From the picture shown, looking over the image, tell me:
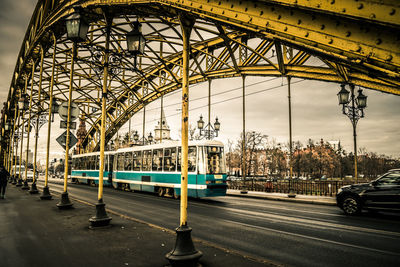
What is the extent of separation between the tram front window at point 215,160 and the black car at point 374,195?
243 inches

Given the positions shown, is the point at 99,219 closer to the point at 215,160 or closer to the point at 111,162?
the point at 215,160

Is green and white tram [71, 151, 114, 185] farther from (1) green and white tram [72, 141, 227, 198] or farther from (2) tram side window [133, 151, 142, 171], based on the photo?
(2) tram side window [133, 151, 142, 171]

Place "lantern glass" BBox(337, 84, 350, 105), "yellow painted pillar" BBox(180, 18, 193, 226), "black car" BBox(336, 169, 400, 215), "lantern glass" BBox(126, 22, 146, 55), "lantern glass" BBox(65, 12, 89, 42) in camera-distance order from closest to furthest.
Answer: "yellow painted pillar" BBox(180, 18, 193, 226) → "lantern glass" BBox(126, 22, 146, 55) → "lantern glass" BBox(65, 12, 89, 42) → "black car" BBox(336, 169, 400, 215) → "lantern glass" BBox(337, 84, 350, 105)

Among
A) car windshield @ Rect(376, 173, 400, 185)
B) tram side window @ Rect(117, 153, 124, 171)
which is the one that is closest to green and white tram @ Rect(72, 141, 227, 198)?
→ tram side window @ Rect(117, 153, 124, 171)

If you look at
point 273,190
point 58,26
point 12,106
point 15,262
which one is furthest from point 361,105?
point 12,106

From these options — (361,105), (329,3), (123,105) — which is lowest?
(329,3)

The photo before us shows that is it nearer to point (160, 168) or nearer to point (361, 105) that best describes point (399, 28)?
point (361, 105)

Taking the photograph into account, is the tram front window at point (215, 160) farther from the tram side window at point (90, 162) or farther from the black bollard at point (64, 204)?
the tram side window at point (90, 162)

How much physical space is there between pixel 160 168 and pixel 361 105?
491 inches

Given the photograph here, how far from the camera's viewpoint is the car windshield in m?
9.12

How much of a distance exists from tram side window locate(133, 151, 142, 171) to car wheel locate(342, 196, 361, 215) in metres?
13.4

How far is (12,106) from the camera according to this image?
37094 millimetres

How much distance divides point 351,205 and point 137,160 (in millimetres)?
14216

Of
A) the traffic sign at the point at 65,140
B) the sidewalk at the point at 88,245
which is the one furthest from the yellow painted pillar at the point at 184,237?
the traffic sign at the point at 65,140
